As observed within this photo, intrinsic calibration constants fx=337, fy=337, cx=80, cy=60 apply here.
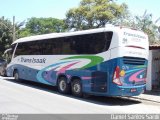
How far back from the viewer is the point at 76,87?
16.1 metres

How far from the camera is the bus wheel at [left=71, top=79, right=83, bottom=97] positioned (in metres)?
15.8

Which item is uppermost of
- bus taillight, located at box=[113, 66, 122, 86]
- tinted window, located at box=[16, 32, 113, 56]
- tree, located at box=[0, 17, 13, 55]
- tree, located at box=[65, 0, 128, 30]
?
tree, located at box=[65, 0, 128, 30]

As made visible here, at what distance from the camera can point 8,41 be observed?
4353 cm

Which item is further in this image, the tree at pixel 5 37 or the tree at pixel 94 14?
the tree at pixel 94 14

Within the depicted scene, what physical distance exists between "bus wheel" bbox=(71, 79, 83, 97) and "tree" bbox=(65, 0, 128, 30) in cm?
3099

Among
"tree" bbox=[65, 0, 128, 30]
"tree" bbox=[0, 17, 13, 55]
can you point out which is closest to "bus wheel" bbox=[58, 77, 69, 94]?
"tree" bbox=[0, 17, 13, 55]

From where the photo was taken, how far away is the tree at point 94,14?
46.9 metres

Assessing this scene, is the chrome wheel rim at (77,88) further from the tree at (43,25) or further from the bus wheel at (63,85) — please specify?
the tree at (43,25)

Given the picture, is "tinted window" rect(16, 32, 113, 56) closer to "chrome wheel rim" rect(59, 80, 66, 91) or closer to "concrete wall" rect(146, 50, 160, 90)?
"chrome wheel rim" rect(59, 80, 66, 91)

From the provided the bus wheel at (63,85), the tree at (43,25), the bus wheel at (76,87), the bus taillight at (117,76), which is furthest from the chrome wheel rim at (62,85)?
the tree at (43,25)

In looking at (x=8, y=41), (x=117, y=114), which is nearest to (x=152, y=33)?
(x=8, y=41)

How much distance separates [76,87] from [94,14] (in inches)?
1258

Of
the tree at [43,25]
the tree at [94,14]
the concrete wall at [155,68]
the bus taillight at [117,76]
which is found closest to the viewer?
the bus taillight at [117,76]

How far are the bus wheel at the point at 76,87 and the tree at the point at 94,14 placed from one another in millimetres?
30988
